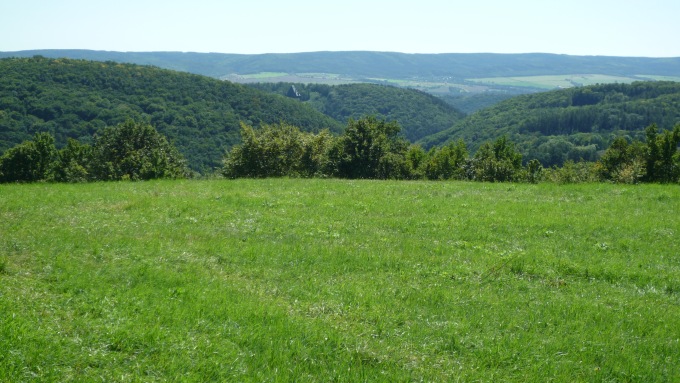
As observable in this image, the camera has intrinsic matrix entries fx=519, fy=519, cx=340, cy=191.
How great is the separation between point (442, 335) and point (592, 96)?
171928 mm

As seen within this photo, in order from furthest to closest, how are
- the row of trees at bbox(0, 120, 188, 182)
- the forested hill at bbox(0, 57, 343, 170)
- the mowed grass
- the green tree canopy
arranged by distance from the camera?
the forested hill at bbox(0, 57, 343, 170) → the row of trees at bbox(0, 120, 188, 182) → the green tree canopy → the mowed grass

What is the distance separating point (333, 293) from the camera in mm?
9672

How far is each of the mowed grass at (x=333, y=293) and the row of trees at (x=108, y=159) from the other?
85.9 ft

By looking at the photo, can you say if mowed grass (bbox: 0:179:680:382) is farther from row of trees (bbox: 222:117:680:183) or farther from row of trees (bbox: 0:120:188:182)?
row of trees (bbox: 0:120:188:182)

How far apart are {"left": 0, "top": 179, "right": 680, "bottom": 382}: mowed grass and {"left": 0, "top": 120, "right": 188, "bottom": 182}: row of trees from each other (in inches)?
1030

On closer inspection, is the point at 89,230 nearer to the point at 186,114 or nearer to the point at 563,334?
the point at 563,334

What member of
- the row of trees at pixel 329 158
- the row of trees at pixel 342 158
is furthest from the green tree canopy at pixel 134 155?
the row of trees at pixel 342 158

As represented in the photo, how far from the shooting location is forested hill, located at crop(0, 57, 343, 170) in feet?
295

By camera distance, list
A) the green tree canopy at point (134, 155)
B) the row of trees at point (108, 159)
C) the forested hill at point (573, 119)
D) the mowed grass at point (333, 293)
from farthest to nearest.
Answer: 1. the forested hill at point (573, 119)
2. the row of trees at point (108, 159)
3. the green tree canopy at point (134, 155)
4. the mowed grass at point (333, 293)

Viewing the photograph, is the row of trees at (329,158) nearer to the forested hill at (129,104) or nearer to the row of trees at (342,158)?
the row of trees at (342,158)

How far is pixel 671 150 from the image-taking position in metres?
30.2

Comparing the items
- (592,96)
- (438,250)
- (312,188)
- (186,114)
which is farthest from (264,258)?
(592,96)

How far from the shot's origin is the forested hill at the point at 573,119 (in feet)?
382

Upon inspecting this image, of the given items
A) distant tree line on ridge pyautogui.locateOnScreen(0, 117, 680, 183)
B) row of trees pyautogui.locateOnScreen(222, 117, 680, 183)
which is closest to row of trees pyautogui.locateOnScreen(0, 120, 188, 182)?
distant tree line on ridge pyautogui.locateOnScreen(0, 117, 680, 183)
